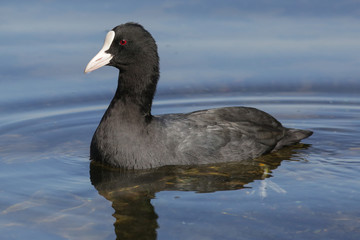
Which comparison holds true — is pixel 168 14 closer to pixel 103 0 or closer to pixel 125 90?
pixel 103 0

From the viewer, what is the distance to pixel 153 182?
22.8 feet

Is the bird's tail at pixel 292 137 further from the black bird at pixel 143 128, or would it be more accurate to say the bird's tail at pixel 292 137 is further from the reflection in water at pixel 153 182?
the black bird at pixel 143 128

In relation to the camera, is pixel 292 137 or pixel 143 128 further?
pixel 292 137

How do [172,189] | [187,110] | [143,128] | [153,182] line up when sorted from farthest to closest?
1. [187,110]
2. [143,128]
3. [153,182]
4. [172,189]

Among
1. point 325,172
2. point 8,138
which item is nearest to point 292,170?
point 325,172

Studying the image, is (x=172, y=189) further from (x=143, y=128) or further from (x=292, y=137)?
(x=292, y=137)

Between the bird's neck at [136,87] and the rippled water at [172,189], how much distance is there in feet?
2.45

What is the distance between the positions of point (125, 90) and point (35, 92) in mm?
2738

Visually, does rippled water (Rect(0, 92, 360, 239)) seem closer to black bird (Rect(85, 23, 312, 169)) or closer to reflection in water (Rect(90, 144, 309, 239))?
reflection in water (Rect(90, 144, 309, 239))

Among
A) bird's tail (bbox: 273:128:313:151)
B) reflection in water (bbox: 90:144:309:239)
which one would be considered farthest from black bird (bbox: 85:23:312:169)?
bird's tail (bbox: 273:128:313:151)

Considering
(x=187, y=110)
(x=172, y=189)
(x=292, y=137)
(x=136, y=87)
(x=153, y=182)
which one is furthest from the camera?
(x=187, y=110)

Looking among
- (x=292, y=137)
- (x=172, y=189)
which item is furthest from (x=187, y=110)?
(x=172, y=189)

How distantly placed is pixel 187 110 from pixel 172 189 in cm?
293

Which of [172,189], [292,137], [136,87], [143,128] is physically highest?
[136,87]
